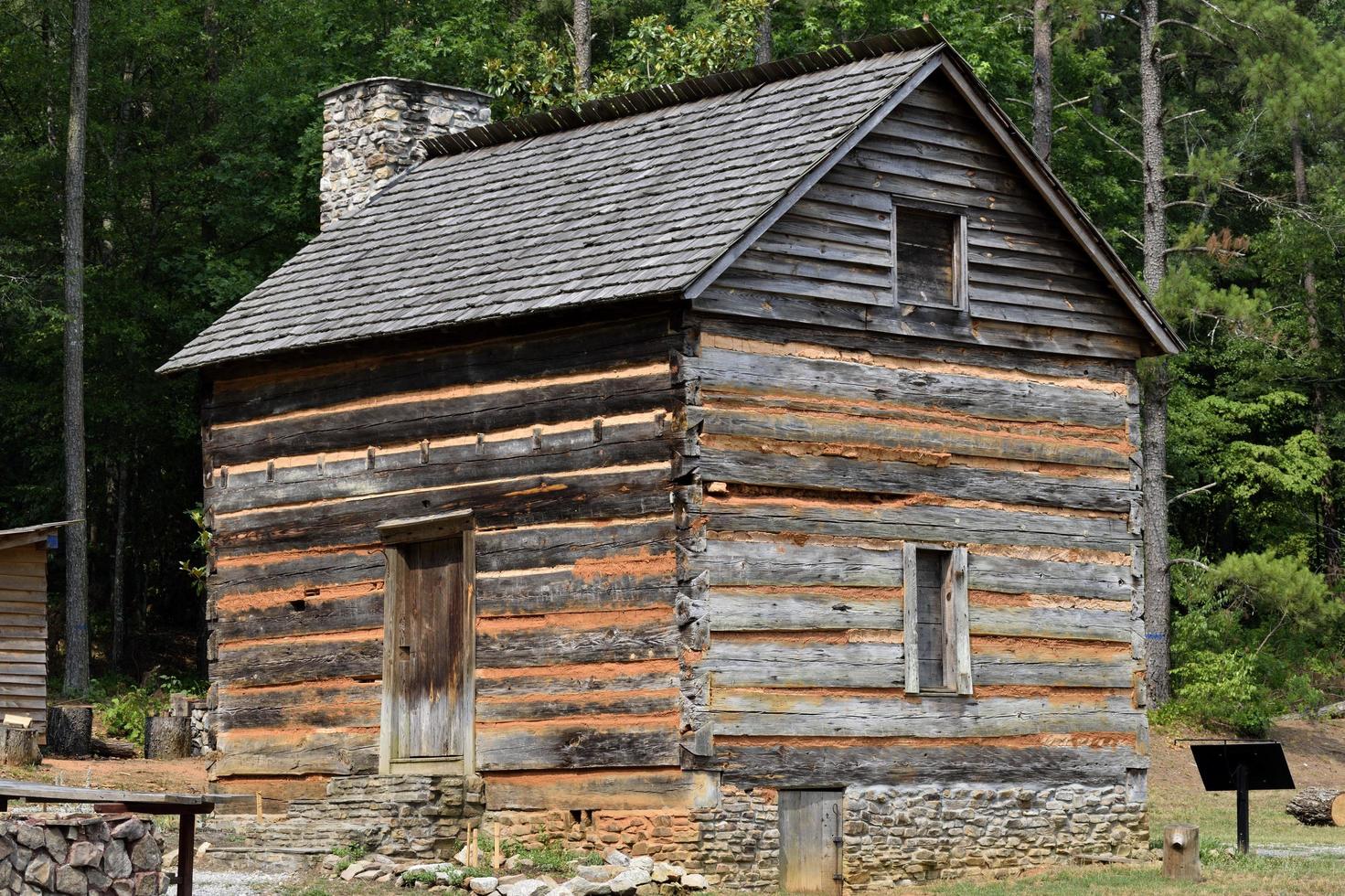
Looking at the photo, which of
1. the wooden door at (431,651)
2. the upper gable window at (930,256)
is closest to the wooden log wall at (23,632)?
the wooden door at (431,651)

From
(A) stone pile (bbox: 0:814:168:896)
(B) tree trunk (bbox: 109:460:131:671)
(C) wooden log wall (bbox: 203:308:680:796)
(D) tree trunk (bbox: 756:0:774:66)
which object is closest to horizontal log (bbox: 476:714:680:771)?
(C) wooden log wall (bbox: 203:308:680:796)

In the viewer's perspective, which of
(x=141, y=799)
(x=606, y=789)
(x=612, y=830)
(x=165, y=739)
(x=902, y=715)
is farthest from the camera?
(x=165, y=739)

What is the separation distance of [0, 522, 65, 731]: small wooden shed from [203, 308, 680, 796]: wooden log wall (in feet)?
28.4

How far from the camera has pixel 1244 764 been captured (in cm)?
1872

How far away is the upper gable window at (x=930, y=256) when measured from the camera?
702 inches

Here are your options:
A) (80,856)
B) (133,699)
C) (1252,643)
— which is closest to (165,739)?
(133,699)

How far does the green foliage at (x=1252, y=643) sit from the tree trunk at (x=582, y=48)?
1323cm

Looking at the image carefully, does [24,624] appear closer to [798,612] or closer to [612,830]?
[612,830]

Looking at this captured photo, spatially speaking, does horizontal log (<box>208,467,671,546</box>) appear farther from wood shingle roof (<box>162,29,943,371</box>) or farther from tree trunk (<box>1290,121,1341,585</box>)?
tree trunk (<box>1290,121,1341,585</box>)

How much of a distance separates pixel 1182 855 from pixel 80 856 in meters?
9.77

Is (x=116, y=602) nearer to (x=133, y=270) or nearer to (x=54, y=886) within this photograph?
(x=133, y=270)

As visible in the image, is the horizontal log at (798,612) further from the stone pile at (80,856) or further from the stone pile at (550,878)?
the stone pile at (80,856)

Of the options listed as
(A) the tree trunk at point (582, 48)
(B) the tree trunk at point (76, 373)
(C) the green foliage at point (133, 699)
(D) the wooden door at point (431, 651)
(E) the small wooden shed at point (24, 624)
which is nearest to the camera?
(D) the wooden door at point (431, 651)

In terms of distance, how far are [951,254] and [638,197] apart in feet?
9.87
